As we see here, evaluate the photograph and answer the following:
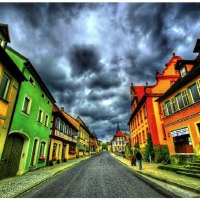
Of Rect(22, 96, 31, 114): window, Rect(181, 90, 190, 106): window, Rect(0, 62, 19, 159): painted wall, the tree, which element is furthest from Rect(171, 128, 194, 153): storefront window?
Rect(0, 62, 19, 159): painted wall

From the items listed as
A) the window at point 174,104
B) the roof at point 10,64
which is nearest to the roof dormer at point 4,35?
the roof at point 10,64

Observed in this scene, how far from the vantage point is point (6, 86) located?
32.2 ft

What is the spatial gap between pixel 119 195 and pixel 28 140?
9.82m

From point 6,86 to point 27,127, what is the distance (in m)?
4.17

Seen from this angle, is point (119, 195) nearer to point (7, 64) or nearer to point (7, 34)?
point (7, 64)

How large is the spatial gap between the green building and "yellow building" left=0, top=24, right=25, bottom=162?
1.82ft

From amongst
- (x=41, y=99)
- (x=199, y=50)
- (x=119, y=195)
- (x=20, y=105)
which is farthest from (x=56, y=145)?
(x=199, y=50)

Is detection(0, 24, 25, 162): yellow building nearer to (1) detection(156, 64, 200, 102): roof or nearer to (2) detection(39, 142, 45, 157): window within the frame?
(2) detection(39, 142, 45, 157): window

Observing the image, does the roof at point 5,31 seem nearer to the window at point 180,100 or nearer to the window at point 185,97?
the window at point 185,97

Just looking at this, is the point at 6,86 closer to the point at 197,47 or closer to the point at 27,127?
the point at 27,127

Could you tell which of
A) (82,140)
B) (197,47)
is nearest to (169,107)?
(197,47)

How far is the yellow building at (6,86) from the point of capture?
9.07 m

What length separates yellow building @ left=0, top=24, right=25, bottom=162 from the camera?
29.8ft

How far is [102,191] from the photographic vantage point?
6285 mm
